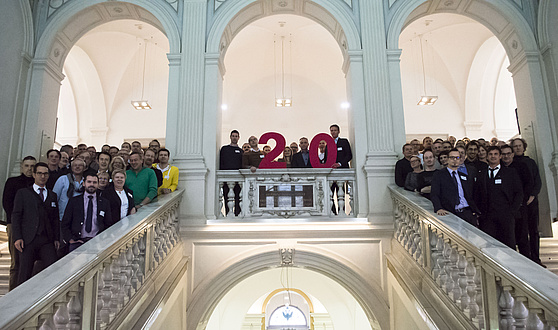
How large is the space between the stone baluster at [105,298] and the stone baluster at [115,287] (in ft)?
0.15

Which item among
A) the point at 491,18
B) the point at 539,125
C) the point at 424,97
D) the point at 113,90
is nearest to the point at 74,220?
the point at 539,125

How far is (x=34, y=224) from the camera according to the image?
4328mm

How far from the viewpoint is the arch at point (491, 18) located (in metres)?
7.12

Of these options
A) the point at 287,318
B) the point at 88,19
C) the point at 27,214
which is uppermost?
the point at 88,19

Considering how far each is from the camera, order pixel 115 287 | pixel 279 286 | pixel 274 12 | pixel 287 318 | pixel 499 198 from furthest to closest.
Result: pixel 287 318, pixel 279 286, pixel 274 12, pixel 499 198, pixel 115 287

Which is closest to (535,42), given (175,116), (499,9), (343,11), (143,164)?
(499,9)

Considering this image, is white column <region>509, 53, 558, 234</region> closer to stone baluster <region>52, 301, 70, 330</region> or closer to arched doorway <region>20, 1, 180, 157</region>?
arched doorway <region>20, 1, 180, 157</region>

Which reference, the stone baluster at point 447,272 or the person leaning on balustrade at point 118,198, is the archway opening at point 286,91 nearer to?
the person leaning on balustrade at point 118,198

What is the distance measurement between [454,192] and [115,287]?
3492 millimetres

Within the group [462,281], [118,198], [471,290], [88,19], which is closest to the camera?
[471,290]

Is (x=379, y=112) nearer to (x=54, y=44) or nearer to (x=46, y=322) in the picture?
(x=46, y=322)

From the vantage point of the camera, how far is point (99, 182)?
182 inches

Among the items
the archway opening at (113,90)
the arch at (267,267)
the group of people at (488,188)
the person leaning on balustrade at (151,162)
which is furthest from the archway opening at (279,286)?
the group of people at (488,188)

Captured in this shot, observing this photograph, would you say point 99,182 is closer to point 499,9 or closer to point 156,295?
point 156,295
